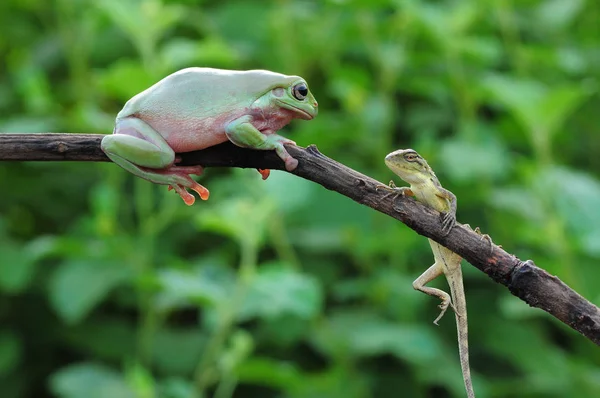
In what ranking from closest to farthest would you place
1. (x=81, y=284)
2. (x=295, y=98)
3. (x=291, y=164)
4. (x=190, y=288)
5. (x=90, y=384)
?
(x=291, y=164) → (x=295, y=98) → (x=190, y=288) → (x=90, y=384) → (x=81, y=284)

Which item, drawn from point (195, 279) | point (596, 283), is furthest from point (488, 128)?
point (195, 279)

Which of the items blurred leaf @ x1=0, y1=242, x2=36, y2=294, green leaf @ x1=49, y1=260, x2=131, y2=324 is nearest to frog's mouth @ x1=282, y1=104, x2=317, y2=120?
green leaf @ x1=49, y1=260, x2=131, y2=324

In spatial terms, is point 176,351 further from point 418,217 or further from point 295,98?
point 418,217

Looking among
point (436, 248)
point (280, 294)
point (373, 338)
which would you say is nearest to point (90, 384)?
point (280, 294)

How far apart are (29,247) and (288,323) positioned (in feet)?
2.76

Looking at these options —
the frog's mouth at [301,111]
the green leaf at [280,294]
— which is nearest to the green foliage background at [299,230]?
the green leaf at [280,294]

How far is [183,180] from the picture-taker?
3.77 feet

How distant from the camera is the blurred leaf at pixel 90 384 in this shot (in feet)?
8.92

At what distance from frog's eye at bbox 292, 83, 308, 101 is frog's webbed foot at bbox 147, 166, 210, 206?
0.54 feet

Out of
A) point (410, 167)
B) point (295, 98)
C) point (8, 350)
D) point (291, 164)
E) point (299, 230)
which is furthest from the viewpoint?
point (299, 230)

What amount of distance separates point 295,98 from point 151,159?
0.20 m

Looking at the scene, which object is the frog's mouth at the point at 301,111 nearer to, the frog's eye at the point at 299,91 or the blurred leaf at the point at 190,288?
the frog's eye at the point at 299,91

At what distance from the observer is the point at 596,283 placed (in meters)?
3.09

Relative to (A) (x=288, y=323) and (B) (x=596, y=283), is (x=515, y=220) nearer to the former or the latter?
(B) (x=596, y=283)
